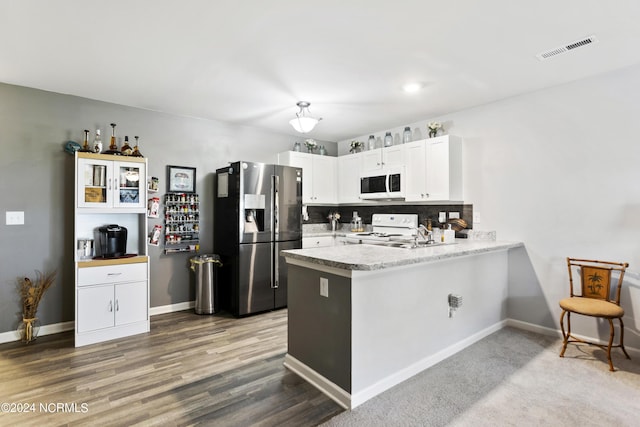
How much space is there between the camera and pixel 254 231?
13.4ft

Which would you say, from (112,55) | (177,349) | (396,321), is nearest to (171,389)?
(177,349)

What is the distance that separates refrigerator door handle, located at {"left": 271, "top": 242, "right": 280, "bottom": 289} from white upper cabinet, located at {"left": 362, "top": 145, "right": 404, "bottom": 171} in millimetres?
1800

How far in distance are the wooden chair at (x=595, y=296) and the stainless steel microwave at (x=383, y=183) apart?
2.00 meters

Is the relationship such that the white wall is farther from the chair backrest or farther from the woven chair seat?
the woven chair seat

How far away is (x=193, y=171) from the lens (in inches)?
170

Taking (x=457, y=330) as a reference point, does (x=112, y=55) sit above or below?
above

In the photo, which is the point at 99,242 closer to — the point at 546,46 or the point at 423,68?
the point at 423,68

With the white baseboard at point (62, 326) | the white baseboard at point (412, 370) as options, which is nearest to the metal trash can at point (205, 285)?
the white baseboard at point (62, 326)

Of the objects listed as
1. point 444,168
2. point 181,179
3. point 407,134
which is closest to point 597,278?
point 444,168

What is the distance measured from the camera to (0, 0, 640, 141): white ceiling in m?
2.06

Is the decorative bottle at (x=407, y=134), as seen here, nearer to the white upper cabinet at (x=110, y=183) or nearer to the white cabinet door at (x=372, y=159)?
the white cabinet door at (x=372, y=159)

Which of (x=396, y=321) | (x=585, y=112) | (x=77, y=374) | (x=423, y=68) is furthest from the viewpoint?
(x=585, y=112)

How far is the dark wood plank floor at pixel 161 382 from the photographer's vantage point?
2.01m

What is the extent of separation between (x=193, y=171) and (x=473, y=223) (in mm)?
3567
